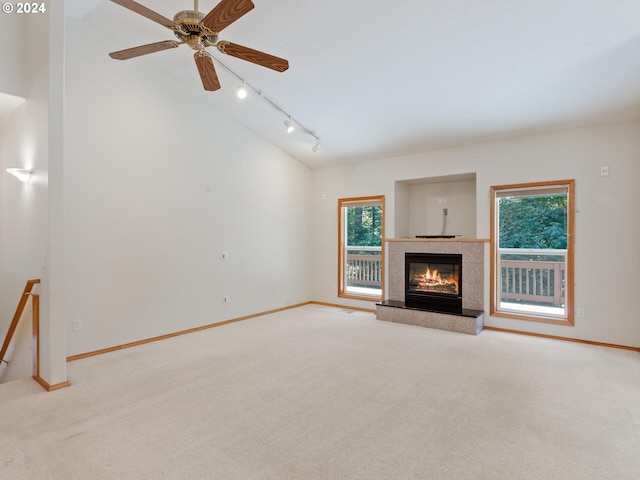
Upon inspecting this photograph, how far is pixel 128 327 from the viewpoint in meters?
4.18

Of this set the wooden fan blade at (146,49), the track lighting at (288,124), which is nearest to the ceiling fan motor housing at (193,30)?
the wooden fan blade at (146,49)

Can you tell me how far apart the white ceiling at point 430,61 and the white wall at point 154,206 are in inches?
19.0

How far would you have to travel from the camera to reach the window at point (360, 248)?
21.4ft

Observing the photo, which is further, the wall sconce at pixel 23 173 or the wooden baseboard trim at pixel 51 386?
the wall sconce at pixel 23 173

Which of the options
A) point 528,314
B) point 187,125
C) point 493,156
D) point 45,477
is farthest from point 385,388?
point 187,125

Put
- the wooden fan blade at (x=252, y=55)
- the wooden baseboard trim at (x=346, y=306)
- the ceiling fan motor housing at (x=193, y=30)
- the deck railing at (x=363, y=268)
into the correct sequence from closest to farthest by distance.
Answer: the ceiling fan motor housing at (x=193, y=30)
the wooden fan blade at (x=252, y=55)
the wooden baseboard trim at (x=346, y=306)
the deck railing at (x=363, y=268)

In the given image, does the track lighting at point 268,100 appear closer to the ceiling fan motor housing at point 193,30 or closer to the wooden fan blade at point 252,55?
the wooden fan blade at point 252,55

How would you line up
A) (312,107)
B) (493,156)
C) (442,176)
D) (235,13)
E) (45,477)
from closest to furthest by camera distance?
(45,477)
(235,13)
(312,107)
(493,156)
(442,176)

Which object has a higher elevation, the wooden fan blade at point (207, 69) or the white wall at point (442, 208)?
the wooden fan blade at point (207, 69)

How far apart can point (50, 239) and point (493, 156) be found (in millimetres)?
5485

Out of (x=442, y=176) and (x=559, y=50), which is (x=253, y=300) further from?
(x=559, y=50)


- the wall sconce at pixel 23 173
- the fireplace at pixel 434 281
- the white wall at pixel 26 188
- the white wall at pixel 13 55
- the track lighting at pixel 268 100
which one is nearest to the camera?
the white wall at pixel 26 188

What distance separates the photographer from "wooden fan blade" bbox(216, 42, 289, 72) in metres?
2.51

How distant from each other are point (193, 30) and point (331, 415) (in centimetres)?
292
